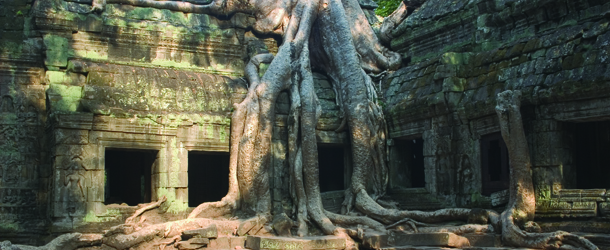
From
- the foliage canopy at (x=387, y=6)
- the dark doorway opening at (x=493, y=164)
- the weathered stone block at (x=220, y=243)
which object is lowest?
the weathered stone block at (x=220, y=243)

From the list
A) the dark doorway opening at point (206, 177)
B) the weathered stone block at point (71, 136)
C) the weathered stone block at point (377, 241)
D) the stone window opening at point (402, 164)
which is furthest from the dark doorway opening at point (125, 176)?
the weathered stone block at point (377, 241)

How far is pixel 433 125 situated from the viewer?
1144 centimetres

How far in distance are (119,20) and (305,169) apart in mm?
3609

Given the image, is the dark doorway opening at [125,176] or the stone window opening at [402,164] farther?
the dark doorway opening at [125,176]

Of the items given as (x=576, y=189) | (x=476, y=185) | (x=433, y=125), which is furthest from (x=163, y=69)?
(x=576, y=189)

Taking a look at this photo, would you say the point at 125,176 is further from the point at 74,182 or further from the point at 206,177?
the point at 74,182

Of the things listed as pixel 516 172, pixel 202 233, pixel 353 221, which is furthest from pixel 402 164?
pixel 202 233

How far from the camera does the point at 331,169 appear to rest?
45.6 feet

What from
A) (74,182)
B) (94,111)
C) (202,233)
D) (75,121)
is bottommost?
(202,233)

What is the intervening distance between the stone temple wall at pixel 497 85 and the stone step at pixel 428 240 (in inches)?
45.2

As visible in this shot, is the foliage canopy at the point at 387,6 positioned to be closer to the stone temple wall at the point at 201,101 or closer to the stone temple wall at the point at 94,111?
the stone temple wall at the point at 201,101

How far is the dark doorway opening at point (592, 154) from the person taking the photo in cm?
1012

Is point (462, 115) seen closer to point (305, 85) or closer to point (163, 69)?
point (305, 85)

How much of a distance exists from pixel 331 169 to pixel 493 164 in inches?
144
